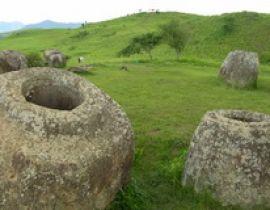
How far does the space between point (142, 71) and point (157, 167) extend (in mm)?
17535

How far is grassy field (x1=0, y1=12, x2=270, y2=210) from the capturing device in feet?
33.6

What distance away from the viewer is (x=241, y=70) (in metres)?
24.3

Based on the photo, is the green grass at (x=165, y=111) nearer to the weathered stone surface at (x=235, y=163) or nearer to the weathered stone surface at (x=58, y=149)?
the weathered stone surface at (x=235, y=163)

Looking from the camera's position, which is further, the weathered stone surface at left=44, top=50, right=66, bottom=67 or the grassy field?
the weathered stone surface at left=44, top=50, right=66, bottom=67

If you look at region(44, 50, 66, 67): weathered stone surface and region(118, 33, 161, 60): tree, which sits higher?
region(44, 50, 66, 67): weathered stone surface

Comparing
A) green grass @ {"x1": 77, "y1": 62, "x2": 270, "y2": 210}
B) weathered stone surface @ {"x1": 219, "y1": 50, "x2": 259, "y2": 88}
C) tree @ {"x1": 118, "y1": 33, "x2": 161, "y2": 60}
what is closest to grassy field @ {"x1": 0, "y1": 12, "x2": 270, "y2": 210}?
green grass @ {"x1": 77, "y1": 62, "x2": 270, "y2": 210}

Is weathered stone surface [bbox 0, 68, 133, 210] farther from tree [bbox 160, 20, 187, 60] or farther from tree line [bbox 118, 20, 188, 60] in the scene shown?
tree [bbox 160, 20, 187, 60]

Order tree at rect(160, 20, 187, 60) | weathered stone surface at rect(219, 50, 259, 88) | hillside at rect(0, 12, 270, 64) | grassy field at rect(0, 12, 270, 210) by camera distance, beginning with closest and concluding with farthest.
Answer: grassy field at rect(0, 12, 270, 210) < weathered stone surface at rect(219, 50, 259, 88) < tree at rect(160, 20, 187, 60) < hillside at rect(0, 12, 270, 64)

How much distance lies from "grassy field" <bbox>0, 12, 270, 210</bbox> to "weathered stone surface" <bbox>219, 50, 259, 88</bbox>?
557mm

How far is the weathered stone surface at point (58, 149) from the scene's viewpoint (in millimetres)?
7738

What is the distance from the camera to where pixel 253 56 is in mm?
25219

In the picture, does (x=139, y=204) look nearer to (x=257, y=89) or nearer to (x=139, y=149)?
(x=139, y=149)

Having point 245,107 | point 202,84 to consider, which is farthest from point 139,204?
point 202,84

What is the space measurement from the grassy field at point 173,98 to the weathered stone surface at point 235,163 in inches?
12.6
